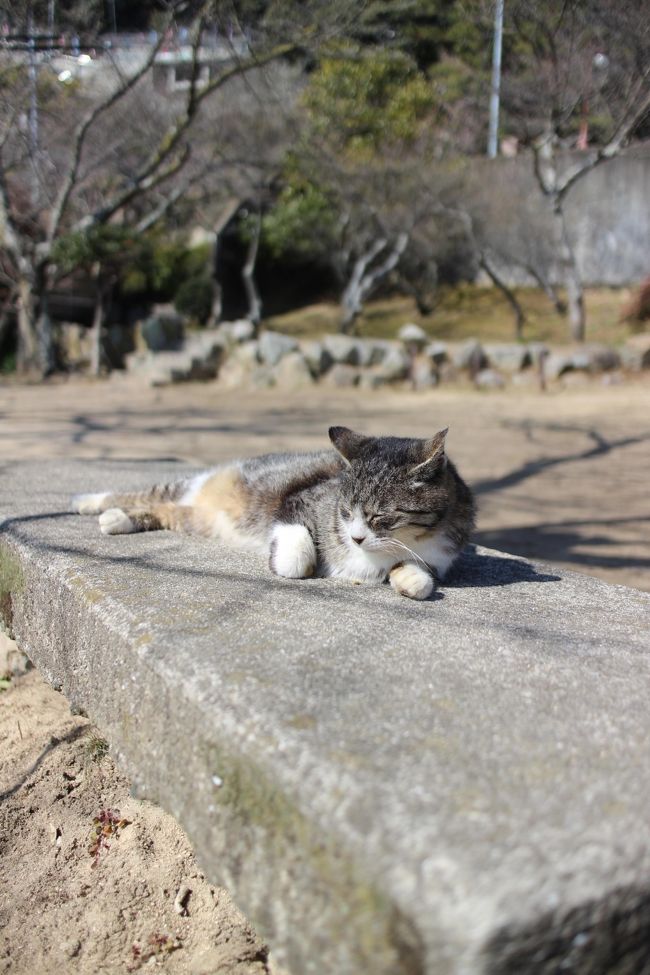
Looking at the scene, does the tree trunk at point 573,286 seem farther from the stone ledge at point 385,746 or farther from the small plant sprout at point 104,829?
the small plant sprout at point 104,829

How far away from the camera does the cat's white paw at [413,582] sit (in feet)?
8.11

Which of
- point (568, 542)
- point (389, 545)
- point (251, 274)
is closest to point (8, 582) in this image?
point (389, 545)

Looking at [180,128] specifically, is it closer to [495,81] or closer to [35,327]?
[35,327]

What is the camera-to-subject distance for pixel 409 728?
160 centimetres

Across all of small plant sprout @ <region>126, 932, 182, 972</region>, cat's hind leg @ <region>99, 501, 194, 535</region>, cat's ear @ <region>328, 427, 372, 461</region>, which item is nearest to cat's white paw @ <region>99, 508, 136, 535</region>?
cat's hind leg @ <region>99, 501, 194, 535</region>

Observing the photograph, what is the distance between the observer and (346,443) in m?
2.88

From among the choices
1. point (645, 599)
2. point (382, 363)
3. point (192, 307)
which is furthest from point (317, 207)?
point (645, 599)

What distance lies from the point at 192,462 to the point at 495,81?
30.4ft

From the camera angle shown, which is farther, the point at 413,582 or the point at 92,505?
the point at 92,505

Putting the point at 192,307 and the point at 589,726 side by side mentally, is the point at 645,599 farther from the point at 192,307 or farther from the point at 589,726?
the point at 192,307

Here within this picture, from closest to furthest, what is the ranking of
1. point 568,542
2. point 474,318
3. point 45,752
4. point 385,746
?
point 385,746, point 45,752, point 568,542, point 474,318

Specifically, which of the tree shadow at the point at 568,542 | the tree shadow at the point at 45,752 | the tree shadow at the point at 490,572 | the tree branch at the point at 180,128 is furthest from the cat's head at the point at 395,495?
the tree branch at the point at 180,128

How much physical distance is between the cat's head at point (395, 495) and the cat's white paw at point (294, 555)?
5.2 inches

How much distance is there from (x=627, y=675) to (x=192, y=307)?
16231mm
